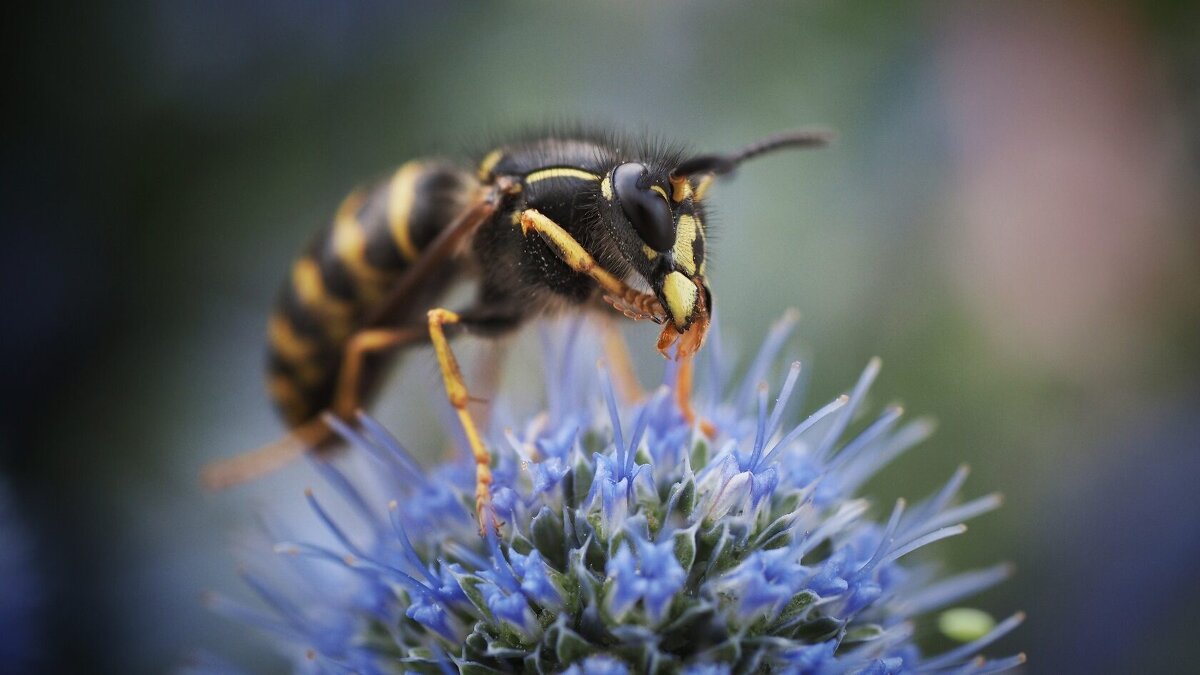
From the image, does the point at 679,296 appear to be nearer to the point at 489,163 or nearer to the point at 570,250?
the point at 570,250

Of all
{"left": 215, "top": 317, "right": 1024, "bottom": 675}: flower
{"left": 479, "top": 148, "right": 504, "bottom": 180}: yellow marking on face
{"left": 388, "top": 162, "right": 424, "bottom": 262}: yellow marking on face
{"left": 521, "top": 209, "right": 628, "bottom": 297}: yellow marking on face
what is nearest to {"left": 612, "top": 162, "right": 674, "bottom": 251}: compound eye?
{"left": 521, "top": 209, "right": 628, "bottom": 297}: yellow marking on face

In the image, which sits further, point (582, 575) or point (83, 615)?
point (83, 615)

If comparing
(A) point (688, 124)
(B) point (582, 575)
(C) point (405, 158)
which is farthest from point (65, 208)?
(B) point (582, 575)

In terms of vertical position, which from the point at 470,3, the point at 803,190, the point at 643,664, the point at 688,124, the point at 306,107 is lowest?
the point at 643,664

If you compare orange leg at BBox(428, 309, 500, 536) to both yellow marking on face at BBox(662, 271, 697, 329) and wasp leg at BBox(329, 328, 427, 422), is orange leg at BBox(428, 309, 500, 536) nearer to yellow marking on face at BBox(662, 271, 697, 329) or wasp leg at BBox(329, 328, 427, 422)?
wasp leg at BBox(329, 328, 427, 422)

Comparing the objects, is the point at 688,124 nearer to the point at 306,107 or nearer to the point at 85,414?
the point at 306,107

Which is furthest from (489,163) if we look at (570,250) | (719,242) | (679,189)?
(719,242)

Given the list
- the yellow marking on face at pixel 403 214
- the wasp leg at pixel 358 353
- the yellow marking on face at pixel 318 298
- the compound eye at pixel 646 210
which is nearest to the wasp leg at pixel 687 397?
the compound eye at pixel 646 210
